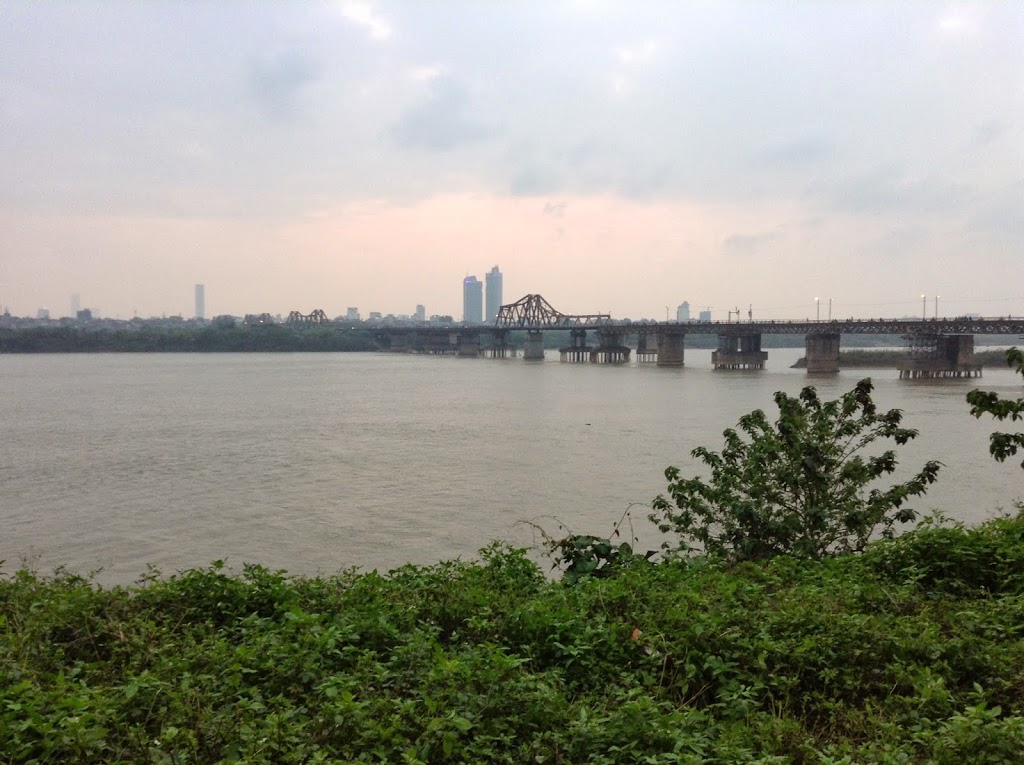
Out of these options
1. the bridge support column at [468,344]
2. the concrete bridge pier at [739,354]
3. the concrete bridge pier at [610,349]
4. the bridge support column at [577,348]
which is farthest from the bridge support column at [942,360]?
the bridge support column at [468,344]

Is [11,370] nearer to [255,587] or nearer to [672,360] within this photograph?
[672,360]

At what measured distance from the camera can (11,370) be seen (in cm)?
7712

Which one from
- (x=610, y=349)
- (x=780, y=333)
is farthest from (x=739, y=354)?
(x=610, y=349)

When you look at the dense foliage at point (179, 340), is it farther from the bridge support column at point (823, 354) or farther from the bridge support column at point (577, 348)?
the bridge support column at point (823, 354)

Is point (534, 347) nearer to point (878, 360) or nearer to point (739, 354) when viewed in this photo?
point (739, 354)

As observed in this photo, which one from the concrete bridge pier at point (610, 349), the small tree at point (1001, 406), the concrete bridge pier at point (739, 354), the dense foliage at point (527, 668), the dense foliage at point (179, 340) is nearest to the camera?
the dense foliage at point (527, 668)

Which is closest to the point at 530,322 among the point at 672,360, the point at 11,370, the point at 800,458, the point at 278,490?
the point at 672,360

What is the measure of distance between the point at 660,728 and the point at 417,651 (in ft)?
5.32

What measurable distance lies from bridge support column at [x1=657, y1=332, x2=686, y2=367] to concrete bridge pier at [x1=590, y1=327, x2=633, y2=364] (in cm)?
1179

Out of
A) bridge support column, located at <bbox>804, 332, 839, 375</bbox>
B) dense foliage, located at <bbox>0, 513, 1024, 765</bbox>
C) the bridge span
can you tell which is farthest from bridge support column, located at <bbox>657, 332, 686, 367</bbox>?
dense foliage, located at <bbox>0, 513, 1024, 765</bbox>

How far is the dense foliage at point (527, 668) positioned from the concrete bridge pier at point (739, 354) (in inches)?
3129

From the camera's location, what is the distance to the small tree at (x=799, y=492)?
874cm

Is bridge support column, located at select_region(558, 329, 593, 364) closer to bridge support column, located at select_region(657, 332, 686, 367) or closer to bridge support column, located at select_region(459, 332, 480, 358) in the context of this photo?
bridge support column, located at select_region(657, 332, 686, 367)

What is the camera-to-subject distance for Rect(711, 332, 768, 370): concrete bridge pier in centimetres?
8425
